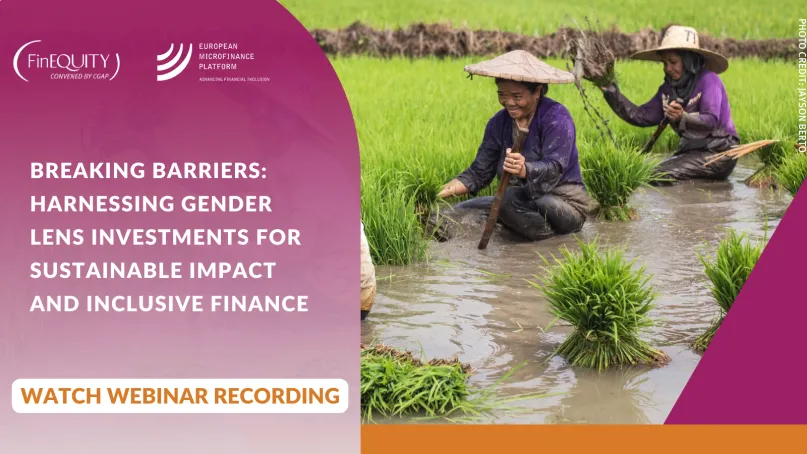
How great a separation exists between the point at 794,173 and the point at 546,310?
10.7ft

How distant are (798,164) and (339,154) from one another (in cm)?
508

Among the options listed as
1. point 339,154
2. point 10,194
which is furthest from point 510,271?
point 10,194

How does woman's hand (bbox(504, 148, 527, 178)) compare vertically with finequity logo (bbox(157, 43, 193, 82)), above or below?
below

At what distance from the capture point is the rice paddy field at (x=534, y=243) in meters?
4.85

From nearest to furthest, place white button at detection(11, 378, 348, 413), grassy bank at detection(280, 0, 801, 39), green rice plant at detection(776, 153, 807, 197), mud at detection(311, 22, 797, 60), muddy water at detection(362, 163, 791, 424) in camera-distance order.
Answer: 1. white button at detection(11, 378, 348, 413)
2. muddy water at detection(362, 163, 791, 424)
3. green rice plant at detection(776, 153, 807, 197)
4. mud at detection(311, 22, 797, 60)
5. grassy bank at detection(280, 0, 801, 39)

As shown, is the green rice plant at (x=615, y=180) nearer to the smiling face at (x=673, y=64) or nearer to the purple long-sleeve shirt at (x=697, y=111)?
the purple long-sleeve shirt at (x=697, y=111)

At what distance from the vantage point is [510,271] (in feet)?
21.5

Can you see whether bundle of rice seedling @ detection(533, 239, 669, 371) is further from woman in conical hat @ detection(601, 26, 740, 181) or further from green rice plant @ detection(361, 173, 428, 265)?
woman in conical hat @ detection(601, 26, 740, 181)

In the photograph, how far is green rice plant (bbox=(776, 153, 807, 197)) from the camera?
8.08m

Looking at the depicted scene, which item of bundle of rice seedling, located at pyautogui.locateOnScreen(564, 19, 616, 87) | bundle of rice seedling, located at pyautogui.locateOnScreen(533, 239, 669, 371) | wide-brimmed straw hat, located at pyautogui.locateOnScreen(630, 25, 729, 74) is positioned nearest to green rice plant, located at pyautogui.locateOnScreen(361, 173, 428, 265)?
bundle of rice seedling, located at pyautogui.locateOnScreen(533, 239, 669, 371)

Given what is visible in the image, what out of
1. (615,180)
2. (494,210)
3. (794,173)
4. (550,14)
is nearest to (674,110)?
(794,173)

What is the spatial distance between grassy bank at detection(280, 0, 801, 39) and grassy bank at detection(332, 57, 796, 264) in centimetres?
158

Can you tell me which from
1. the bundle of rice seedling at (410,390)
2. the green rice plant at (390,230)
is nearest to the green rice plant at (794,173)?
the green rice plant at (390,230)

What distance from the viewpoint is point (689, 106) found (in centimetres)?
880
